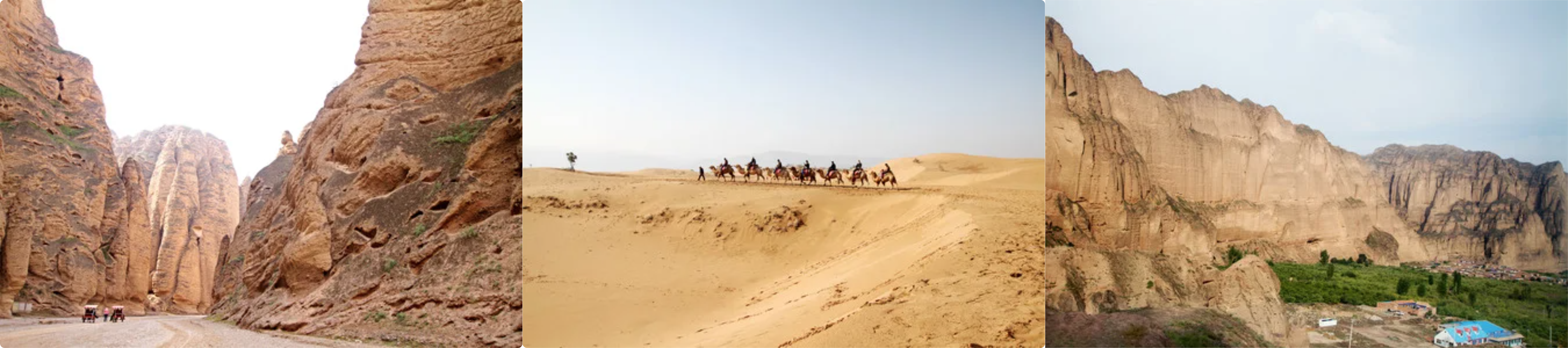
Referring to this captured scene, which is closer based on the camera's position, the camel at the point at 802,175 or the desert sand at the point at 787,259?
the desert sand at the point at 787,259

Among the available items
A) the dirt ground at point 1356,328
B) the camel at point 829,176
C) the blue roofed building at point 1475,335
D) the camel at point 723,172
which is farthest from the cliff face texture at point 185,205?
the blue roofed building at point 1475,335

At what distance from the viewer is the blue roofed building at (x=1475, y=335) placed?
575cm

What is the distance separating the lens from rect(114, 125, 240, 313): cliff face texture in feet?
91.6

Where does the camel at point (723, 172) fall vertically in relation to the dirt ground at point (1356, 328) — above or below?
above

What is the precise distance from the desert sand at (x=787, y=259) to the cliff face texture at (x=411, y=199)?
3.97 feet

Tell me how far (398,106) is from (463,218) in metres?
2.02

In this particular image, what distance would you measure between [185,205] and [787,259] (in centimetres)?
3297

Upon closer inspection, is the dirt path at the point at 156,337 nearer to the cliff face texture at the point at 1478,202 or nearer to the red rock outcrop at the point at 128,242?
the cliff face texture at the point at 1478,202

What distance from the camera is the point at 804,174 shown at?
22.0ft

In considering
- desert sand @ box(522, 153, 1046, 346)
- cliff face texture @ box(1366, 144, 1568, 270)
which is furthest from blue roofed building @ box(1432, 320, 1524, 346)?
desert sand @ box(522, 153, 1046, 346)

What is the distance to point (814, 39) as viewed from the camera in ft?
21.6

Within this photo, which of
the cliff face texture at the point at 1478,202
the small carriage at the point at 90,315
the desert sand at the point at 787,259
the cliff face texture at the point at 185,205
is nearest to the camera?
the desert sand at the point at 787,259

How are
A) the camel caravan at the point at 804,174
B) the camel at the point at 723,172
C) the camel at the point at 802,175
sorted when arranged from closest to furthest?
the camel caravan at the point at 804,174 < the camel at the point at 802,175 < the camel at the point at 723,172

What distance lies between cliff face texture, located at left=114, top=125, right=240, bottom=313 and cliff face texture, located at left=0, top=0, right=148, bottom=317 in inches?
326
